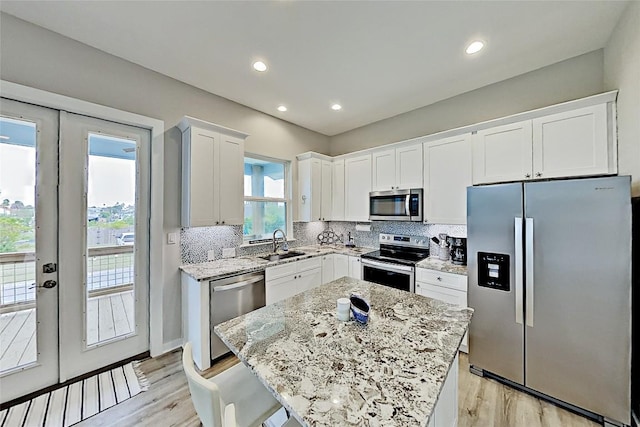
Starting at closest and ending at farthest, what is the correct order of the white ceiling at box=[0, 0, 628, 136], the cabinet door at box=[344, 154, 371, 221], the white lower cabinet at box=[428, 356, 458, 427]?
the white lower cabinet at box=[428, 356, 458, 427] < the white ceiling at box=[0, 0, 628, 136] < the cabinet door at box=[344, 154, 371, 221]

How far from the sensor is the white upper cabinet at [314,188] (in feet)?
12.7

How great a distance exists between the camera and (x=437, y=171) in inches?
116

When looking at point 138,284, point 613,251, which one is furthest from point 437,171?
point 138,284

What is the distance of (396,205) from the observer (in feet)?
10.8

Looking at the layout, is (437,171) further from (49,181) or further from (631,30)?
(49,181)

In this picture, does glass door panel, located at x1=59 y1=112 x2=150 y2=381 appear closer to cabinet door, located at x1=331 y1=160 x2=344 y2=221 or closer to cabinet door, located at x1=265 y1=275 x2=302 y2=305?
cabinet door, located at x1=265 y1=275 x2=302 y2=305

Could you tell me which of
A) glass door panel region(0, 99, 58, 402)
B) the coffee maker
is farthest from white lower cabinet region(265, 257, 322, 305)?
glass door panel region(0, 99, 58, 402)

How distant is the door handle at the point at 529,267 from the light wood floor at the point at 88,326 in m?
3.67

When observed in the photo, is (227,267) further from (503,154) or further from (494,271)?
(503,154)

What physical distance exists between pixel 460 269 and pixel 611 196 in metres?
1.26

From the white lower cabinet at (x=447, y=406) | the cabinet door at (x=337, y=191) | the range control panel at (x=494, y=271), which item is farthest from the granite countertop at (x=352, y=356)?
the cabinet door at (x=337, y=191)

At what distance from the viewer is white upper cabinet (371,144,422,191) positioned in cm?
314

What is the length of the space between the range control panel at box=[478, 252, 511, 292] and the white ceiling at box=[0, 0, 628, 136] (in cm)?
189

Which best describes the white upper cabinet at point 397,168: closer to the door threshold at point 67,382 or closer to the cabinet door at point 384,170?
the cabinet door at point 384,170
